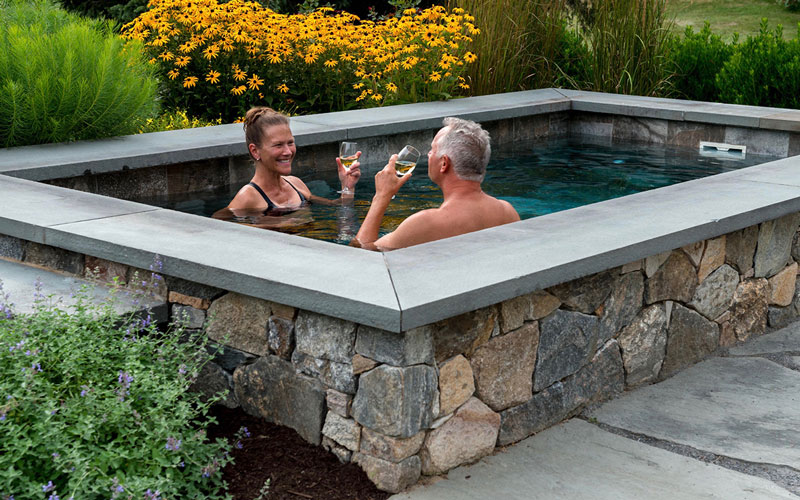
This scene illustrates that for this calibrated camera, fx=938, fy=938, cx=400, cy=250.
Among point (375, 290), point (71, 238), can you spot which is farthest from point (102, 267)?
point (375, 290)

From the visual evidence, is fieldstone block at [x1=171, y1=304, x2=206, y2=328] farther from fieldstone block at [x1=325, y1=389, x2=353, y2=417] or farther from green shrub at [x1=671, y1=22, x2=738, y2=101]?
green shrub at [x1=671, y1=22, x2=738, y2=101]

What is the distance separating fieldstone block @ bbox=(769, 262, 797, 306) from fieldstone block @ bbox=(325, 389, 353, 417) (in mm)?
2953

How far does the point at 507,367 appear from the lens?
145 inches

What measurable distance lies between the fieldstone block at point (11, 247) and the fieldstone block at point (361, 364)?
1944 millimetres

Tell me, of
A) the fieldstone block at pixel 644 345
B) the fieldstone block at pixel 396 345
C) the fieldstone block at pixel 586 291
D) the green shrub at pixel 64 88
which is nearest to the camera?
the fieldstone block at pixel 396 345

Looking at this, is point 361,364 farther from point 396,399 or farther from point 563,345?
point 563,345

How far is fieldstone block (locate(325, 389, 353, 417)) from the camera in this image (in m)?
3.38

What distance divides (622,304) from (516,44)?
21.1 ft

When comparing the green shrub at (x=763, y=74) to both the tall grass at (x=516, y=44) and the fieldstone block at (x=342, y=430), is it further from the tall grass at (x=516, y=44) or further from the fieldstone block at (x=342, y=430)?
the fieldstone block at (x=342, y=430)

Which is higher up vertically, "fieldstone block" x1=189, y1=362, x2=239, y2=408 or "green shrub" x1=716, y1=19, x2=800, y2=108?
"green shrub" x1=716, y1=19, x2=800, y2=108

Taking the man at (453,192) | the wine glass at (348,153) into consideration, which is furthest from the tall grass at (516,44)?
the man at (453,192)

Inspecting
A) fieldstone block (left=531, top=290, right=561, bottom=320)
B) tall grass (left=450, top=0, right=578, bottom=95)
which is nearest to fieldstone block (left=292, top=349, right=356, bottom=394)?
fieldstone block (left=531, top=290, right=561, bottom=320)

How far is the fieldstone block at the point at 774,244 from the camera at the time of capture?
5.10 m

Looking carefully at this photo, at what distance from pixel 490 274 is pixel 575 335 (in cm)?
73
